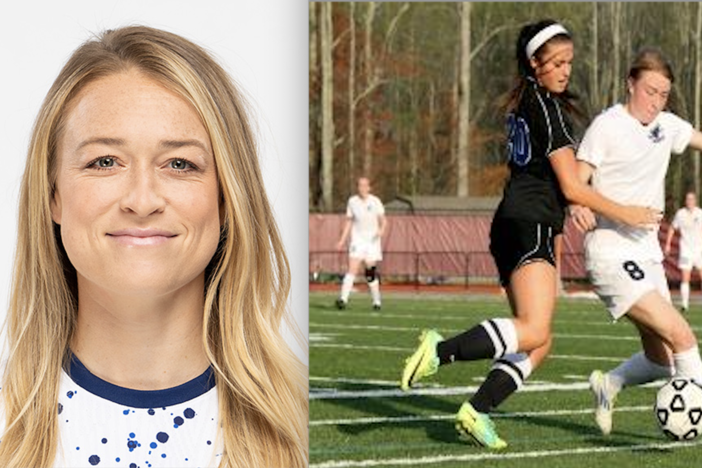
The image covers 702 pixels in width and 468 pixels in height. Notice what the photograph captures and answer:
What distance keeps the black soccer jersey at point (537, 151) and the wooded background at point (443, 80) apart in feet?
0.16

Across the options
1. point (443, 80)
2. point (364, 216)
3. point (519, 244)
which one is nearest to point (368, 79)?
point (443, 80)

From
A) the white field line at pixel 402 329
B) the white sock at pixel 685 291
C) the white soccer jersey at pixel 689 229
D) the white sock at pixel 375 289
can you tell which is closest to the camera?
the white soccer jersey at pixel 689 229

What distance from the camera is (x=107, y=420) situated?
8.73 feet

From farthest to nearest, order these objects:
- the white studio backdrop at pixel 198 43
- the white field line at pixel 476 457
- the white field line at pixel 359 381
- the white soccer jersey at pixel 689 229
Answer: the white field line at pixel 359 381 → the white field line at pixel 476 457 → the white soccer jersey at pixel 689 229 → the white studio backdrop at pixel 198 43

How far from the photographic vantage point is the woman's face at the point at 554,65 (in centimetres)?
387

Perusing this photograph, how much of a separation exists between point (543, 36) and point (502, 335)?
0.78 metres

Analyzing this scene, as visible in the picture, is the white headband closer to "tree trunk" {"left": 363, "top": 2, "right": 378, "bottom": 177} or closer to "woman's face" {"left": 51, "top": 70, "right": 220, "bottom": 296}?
"tree trunk" {"left": 363, "top": 2, "right": 378, "bottom": 177}

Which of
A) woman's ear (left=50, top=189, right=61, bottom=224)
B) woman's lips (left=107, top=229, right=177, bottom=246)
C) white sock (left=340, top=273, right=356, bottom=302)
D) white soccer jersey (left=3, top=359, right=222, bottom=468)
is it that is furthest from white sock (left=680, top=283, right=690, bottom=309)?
woman's ear (left=50, top=189, right=61, bottom=224)

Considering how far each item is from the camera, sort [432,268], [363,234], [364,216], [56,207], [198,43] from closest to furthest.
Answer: [56,207] < [198,43] < [363,234] < [364,216] < [432,268]

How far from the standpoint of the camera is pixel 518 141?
389 cm

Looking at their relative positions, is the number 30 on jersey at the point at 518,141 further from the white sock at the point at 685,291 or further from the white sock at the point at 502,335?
the white sock at the point at 685,291

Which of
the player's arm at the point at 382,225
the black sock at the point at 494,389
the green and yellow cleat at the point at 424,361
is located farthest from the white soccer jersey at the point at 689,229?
the player's arm at the point at 382,225

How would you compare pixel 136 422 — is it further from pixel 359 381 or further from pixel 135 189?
pixel 359 381

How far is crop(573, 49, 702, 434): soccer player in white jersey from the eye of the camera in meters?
3.87
